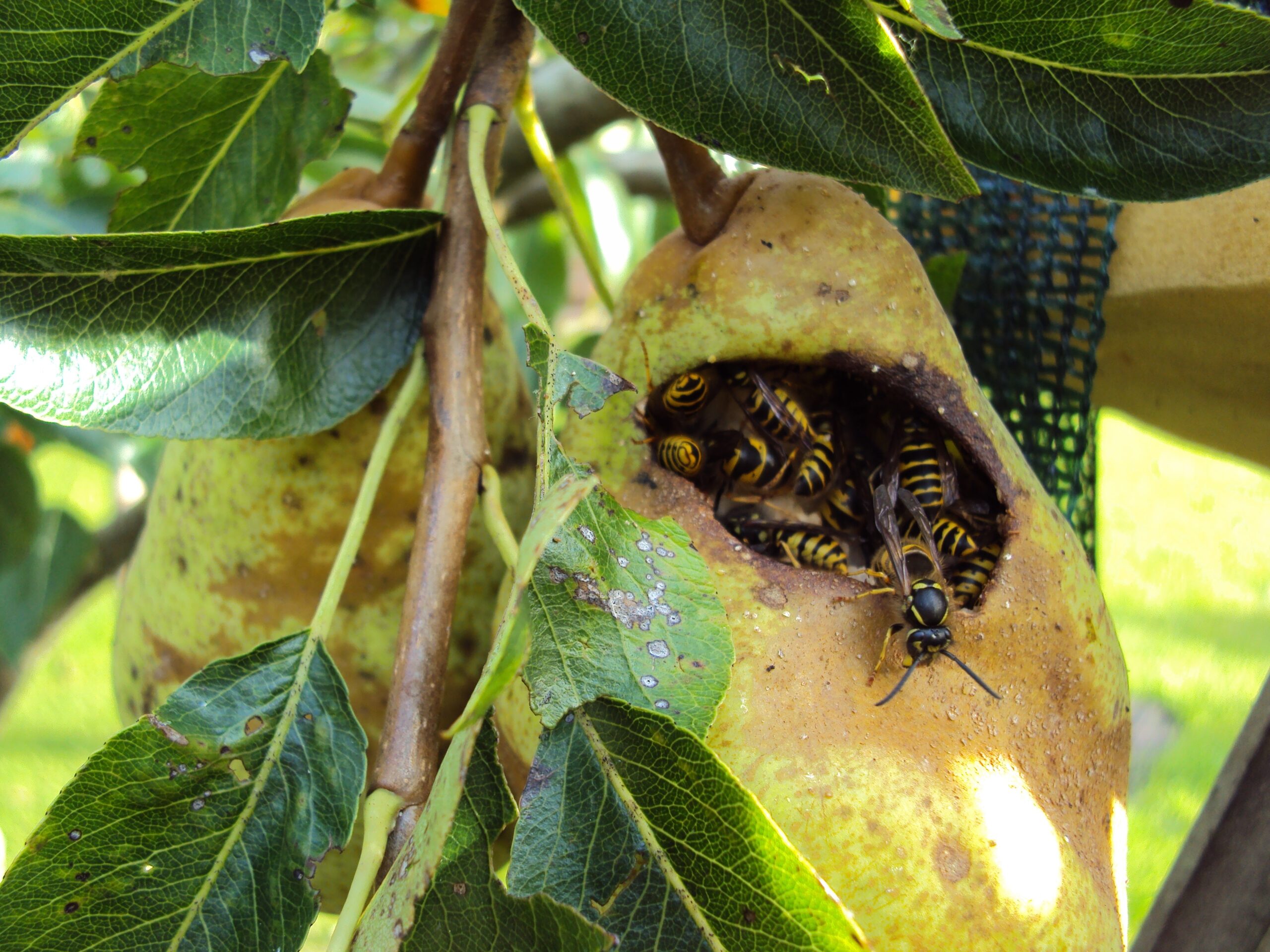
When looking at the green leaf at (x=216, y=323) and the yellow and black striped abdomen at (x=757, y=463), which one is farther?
the yellow and black striped abdomen at (x=757, y=463)

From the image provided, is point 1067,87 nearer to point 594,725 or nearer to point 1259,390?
point 1259,390

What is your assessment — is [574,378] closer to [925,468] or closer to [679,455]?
[679,455]

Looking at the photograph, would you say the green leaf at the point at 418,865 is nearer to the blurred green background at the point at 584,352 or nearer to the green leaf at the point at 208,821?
the green leaf at the point at 208,821

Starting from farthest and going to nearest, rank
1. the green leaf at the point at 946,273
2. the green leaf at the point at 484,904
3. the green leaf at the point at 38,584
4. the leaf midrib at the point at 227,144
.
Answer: the green leaf at the point at 38,584 → the green leaf at the point at 946,273 → the leaf midrib at the point at 227,144 → the green leaf at the point at 484,904

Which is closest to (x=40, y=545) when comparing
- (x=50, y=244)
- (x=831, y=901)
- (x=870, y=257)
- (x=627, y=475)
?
(x=50, y=244)

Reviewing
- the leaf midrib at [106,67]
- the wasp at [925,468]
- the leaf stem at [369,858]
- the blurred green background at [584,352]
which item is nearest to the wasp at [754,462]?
the wasp at [925,468]

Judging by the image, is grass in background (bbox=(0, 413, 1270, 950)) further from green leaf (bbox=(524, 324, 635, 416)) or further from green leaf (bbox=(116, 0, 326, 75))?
green leaf (bbox=(524, 324, 635, 416))
